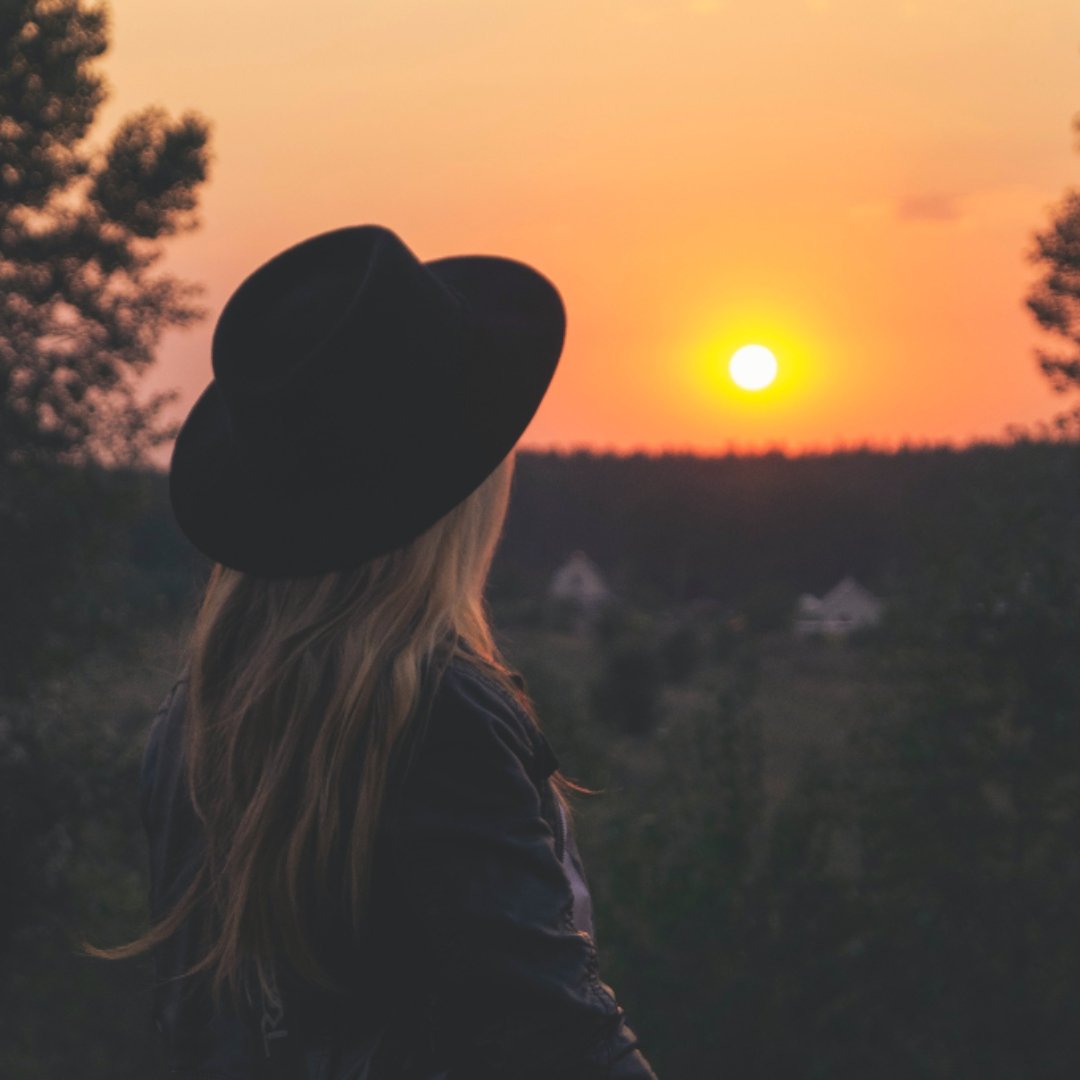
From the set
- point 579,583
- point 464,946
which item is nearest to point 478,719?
point 464,946

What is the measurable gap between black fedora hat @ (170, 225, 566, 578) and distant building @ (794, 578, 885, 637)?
3495 centimetres

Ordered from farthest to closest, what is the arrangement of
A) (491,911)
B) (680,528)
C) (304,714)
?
(680,528), (304,714), (491,911)

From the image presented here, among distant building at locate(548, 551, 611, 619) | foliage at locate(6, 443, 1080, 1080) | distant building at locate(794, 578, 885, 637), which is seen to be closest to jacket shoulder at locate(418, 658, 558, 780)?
foliage at locate(6, 443, 1080, 1080)

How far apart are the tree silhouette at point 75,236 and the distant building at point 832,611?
27.9 meters

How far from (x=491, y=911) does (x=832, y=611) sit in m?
40.0

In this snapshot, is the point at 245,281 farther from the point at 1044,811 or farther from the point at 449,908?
the point at 1044,811

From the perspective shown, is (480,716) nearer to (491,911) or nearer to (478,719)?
(478,719)

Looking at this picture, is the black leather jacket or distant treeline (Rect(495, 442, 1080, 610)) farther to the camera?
distant treeline (Rect(495, 442, 1080, 610))

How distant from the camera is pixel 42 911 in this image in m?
9.44

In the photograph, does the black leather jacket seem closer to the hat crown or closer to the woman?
the woman

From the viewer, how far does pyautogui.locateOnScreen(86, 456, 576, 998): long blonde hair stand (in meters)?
1.48

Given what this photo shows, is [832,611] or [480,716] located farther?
[832,611]

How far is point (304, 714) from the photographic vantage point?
1536 mm

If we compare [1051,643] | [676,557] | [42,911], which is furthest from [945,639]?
[676,557]
